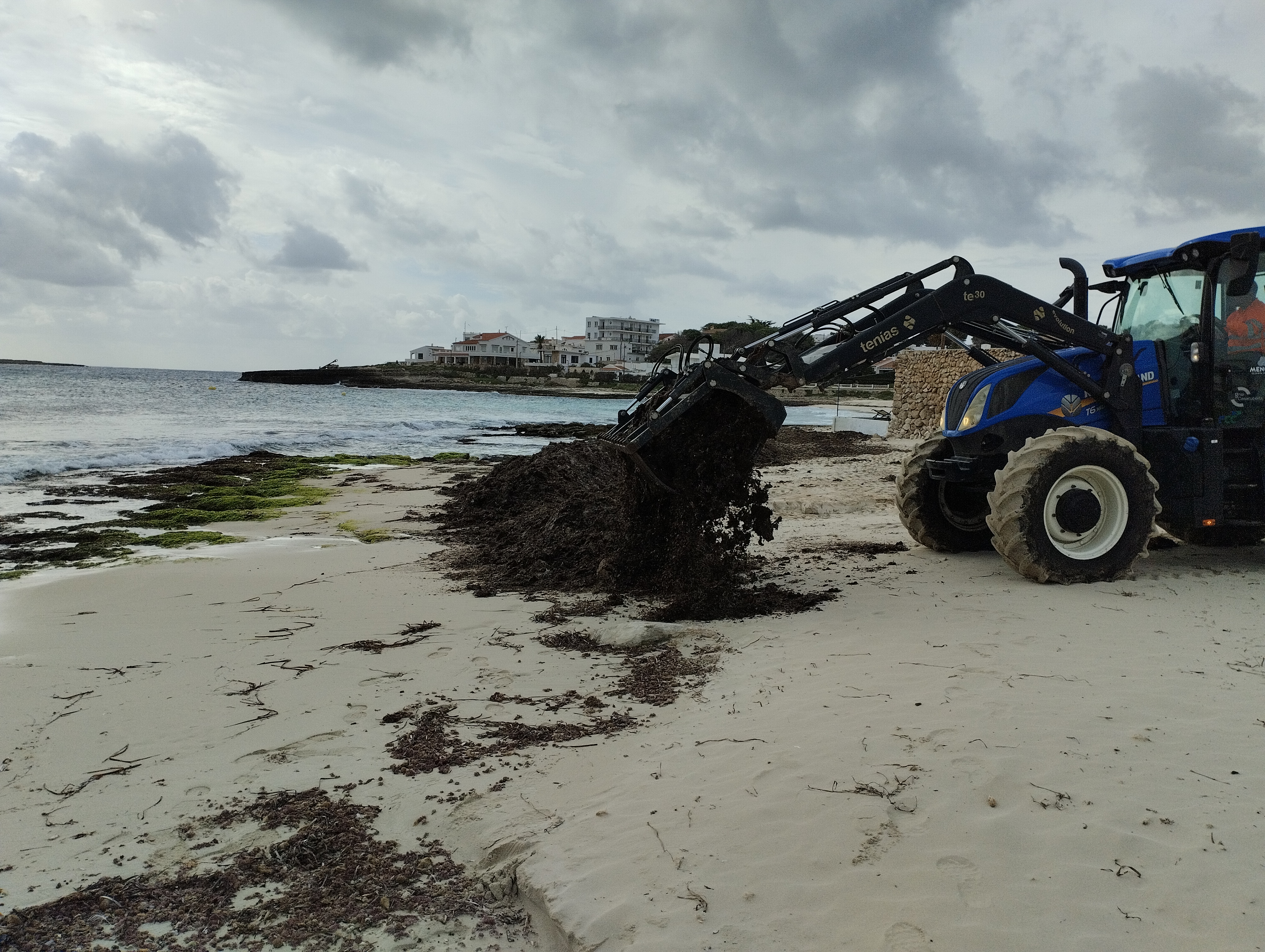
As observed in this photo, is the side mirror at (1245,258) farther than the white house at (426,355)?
No

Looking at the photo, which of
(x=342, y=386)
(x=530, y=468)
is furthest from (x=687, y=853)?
(x=342, y=386)

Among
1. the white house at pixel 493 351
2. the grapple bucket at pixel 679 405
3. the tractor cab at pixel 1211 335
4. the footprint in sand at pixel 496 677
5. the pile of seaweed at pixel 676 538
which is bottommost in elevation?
the footprint in sand at pixel 496 677

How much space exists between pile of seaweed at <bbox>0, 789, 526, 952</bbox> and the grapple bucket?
3.61 meters

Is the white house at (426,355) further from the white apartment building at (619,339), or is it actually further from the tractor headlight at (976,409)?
the tractor headlight at (976,409)

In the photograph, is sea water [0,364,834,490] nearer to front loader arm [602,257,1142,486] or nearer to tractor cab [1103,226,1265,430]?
front loader arm [602,257,1142,486]

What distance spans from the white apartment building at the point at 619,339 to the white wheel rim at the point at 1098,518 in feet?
374

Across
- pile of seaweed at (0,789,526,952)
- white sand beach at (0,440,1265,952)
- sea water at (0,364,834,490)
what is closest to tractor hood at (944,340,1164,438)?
white sand beach at (0,440,1265,952)

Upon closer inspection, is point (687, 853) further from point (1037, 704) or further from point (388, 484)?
point (388, 484)

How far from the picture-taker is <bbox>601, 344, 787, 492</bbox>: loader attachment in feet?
20.0

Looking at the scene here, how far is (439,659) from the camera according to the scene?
537cm

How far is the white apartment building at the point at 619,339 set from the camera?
412 ft

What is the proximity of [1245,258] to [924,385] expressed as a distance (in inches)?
649

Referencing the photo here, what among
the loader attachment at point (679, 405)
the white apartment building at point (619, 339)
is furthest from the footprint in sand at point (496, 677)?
the white apartment building at point (619, 339)

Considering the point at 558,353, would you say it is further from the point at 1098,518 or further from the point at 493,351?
the point at 1098,518
